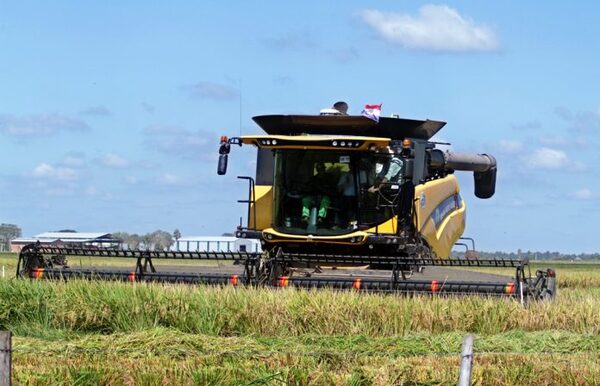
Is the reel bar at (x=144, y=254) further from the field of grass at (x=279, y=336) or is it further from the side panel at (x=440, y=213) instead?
the side panel at (x=440, y=213)

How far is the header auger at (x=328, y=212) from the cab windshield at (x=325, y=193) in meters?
0.01

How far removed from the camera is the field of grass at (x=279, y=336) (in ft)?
27.9

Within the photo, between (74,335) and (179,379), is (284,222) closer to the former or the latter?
(74,335)

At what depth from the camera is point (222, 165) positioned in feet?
48.8

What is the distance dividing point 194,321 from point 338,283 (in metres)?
2.35

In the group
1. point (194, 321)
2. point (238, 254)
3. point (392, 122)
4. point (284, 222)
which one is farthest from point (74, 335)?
point (392, 122)

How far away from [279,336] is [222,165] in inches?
157

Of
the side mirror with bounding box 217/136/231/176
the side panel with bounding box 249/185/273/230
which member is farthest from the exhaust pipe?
the side mirror with bounding box 217/136/231/176

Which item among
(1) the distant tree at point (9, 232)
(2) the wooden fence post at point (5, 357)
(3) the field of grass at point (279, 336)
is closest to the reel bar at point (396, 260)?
(3) the field of grass at point (279, 336)

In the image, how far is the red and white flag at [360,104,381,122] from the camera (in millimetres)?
15008

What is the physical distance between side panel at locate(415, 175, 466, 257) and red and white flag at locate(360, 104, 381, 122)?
1.17m

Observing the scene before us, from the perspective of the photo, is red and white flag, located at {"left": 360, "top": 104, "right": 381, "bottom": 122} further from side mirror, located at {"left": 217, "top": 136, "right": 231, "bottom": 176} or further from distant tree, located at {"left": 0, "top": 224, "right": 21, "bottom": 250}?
distant tree, located at {"left": 0, "top": 224, "right": 21, "bottom": 250}

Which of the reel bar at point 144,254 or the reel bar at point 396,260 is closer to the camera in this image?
the reel bar at point 396,260

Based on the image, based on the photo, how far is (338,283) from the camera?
1341 centimetres
